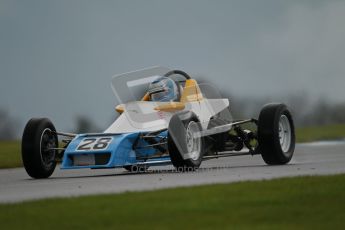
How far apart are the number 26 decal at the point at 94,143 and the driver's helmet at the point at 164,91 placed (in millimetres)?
2298

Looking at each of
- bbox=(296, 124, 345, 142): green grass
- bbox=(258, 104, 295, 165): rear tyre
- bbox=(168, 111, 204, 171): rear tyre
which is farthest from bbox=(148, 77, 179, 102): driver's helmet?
bbox=(296, 124, 345, 142): green grass

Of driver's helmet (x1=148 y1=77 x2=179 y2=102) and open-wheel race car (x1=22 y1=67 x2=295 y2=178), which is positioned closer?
open-wheel race car (x1=22 y1=67 x2=295 y2=178)

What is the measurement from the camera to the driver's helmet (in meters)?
18.2

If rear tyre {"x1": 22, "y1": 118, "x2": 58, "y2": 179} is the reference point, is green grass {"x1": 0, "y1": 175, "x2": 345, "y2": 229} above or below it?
above

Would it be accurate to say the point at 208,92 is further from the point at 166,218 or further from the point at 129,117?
the point at 166,218

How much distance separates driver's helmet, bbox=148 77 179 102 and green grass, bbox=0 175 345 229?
608 cm

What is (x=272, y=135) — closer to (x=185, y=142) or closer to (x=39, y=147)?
(x=185, y=142)

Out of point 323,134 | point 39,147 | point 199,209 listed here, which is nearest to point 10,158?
point 39,147

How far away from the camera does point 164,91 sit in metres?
18.3

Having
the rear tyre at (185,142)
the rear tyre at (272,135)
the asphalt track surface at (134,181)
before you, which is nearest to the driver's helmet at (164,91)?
the rear tyre at (185,142)

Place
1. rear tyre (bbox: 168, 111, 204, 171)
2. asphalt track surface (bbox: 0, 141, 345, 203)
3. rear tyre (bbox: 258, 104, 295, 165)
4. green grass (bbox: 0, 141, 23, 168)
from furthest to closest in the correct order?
1. green grass (bbox: 0, 141, 23, 168)
2. rear tyre (bbox: 258, 104, 295, 165)
3. rear tyre (bbox: 168, 111, 204, 171)
4. asphalt track surface (bbox: 0, 141, 345, 203)

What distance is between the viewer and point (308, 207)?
32.9 ft

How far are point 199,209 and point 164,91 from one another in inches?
329

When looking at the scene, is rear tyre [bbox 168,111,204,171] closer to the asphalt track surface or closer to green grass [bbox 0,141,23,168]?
the asphalt track surface
